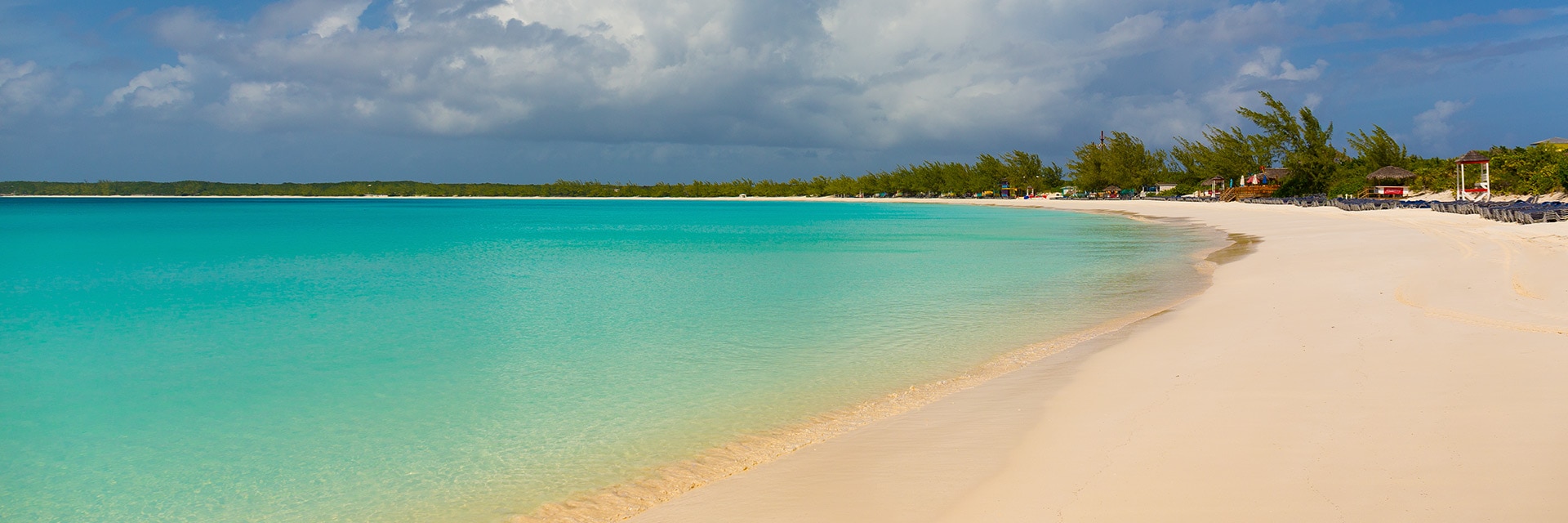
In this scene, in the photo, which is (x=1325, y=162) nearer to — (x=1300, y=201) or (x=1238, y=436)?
(x=1300, y=201)

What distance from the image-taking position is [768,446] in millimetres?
6070

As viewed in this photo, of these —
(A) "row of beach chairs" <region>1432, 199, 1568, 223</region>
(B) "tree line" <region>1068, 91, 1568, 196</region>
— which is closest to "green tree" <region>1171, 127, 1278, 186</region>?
(B) "tree line" <region>1068, 91, 1568, 196</region>

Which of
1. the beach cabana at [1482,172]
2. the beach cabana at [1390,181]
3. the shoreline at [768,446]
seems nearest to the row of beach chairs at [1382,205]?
the beach cabana at [1482,172]

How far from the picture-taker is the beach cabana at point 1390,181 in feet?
164

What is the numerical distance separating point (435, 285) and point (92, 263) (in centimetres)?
1605

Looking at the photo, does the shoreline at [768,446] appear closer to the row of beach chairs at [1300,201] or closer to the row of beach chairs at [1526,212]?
the row of beach chairs at [1526,212]

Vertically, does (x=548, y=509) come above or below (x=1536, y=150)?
below

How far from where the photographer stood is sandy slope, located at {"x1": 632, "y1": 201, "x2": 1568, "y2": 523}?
Answer: 409 cm

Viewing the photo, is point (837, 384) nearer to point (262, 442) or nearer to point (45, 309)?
point (262, 442)

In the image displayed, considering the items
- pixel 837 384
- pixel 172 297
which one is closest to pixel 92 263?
pixel 172 297

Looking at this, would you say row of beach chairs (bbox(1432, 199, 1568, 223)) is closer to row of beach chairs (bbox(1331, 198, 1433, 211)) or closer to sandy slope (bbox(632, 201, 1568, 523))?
row of beach chairs (bbox(1331, 198, 1433, 211))

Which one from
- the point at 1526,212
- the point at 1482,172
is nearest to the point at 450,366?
the point at 1526,212

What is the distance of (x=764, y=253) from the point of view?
28578 millimetres

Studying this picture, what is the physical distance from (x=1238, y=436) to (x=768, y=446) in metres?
2.77
